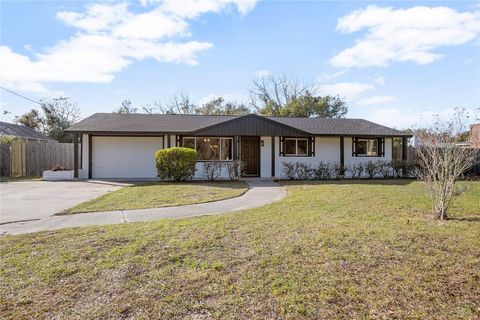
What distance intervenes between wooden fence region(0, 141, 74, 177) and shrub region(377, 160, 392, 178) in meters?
18.5

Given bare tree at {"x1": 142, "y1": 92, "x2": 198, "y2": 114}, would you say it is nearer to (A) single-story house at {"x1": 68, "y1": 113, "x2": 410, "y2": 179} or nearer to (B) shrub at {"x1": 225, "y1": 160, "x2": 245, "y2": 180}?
(A) single-story house at {"x1": 68, "y1": 113, "x2": 410, "y2": 179}

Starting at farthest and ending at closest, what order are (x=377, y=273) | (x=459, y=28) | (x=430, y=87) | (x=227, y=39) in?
1. (x=430, y=87)
2. (x=227, y=39)
3. (x=459, y=28)
4. (x=377, y=273)

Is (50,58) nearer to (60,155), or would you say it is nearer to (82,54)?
(82,54)

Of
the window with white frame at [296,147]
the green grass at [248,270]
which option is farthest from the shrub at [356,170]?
the green grass at [248,270]

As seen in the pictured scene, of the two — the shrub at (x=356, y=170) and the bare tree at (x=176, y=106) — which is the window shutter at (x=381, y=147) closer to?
the shrub at (x=356, y=170)

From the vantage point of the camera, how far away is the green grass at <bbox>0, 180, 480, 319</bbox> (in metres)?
3.27

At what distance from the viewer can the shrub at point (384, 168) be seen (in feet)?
58.6

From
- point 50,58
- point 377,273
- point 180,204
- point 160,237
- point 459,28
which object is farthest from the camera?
point 50,58

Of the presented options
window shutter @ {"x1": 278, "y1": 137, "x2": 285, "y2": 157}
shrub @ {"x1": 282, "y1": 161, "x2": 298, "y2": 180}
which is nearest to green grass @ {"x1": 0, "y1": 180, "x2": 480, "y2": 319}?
shrub @ {"x1": 282, "y1": 161, "x2": 298, "y2": 180}

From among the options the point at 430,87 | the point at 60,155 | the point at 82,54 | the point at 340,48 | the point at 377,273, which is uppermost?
the point at 340,48

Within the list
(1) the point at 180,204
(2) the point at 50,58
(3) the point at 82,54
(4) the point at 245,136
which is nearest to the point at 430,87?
(4) the point at 245,136

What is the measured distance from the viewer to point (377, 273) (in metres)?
4.05

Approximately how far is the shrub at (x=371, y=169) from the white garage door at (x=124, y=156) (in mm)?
11030

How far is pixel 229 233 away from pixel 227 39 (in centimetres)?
1125
